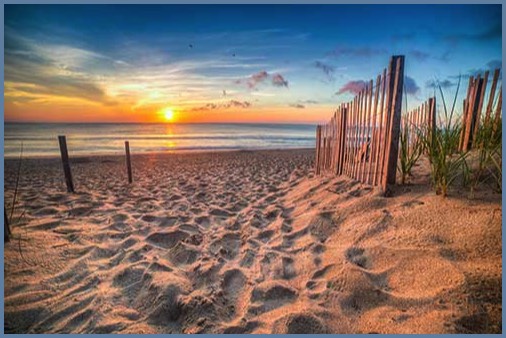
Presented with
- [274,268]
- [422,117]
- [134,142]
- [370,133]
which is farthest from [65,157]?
[134,142]

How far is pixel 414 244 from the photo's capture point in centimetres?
261

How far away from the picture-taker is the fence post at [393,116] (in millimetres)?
3494

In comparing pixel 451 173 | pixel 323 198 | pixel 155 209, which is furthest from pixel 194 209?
pixel 451 173

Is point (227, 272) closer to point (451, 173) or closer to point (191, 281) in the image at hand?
point (191, 281)

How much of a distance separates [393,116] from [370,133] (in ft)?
3.44

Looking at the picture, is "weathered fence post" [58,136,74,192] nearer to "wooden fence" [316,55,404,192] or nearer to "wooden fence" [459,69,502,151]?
"wooden fence" [316,55,404,192]

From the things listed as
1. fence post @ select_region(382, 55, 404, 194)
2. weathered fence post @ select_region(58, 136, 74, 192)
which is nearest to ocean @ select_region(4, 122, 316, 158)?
weathered fence post @ select_region(58, 136, 74, 192)

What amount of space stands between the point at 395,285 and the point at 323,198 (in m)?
2.34

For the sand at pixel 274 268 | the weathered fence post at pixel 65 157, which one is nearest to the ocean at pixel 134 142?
the weathered fence post at pixel 65 157

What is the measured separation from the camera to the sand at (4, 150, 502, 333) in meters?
2.05

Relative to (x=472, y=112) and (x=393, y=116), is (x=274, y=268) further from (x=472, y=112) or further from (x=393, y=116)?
(x=472, y=112)

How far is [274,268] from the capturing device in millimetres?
2908

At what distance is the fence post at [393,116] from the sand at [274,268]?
288mm

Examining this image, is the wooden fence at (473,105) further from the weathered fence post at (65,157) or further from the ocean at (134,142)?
the ocean at (134,142)
